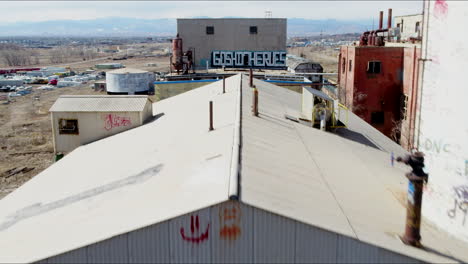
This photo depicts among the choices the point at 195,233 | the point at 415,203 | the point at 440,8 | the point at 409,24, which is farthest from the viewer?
the point at 409,24

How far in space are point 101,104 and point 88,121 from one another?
1.08m

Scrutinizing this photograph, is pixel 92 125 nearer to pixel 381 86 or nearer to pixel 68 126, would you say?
pixel 68 126

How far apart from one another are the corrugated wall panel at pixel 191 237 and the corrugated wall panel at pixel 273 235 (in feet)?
3.17

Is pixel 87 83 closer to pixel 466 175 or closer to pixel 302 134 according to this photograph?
pixel 302 134

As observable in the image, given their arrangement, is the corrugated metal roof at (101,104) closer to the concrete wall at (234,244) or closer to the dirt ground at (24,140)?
the dirt ground at (24,140)

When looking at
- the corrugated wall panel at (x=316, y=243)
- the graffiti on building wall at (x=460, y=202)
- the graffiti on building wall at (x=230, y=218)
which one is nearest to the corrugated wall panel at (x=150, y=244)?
the graffiti on building wall at (x=230, y=218)

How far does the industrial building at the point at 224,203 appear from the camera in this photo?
9336 mm

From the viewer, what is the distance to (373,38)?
42.1 m

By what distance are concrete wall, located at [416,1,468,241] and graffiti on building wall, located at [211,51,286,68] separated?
4317 cm

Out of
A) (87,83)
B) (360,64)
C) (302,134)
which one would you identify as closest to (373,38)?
(360,64)

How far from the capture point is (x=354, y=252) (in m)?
9.34

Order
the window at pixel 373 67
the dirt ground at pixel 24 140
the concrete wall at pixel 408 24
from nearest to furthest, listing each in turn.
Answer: the dirt ground at pixel 24 140 → the window at pixel 373 67 → the concrete wall at pixel 408 24

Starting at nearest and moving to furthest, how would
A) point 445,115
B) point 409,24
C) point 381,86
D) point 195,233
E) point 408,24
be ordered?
1. point 195,233
2. point 445,115
3. point 381,86
4. point 409,24
5. point 408,24

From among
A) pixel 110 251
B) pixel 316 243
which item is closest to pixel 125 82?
pixel 110 251
